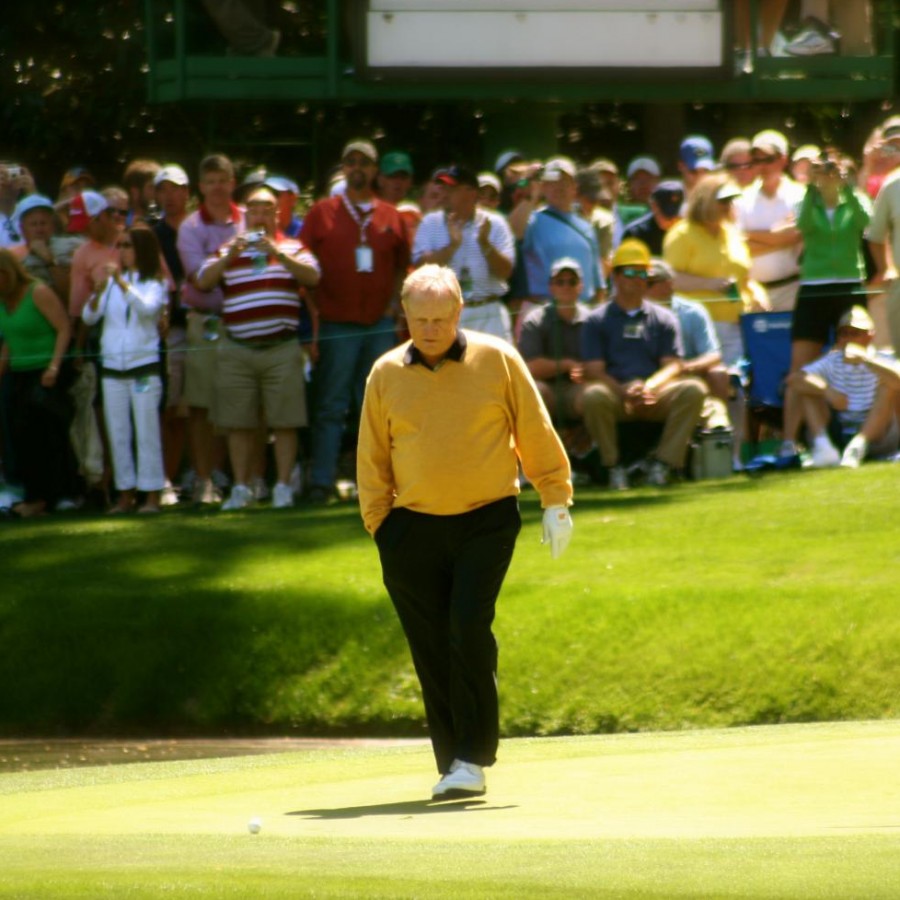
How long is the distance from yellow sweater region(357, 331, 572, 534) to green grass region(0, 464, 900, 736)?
3653 mm

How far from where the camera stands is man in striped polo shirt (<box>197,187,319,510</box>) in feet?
46.3

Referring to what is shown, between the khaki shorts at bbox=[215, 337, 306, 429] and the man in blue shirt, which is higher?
the man in blue shirt

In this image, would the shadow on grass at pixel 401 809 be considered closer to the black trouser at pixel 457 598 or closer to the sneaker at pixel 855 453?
the black trouser at pixel 457 598

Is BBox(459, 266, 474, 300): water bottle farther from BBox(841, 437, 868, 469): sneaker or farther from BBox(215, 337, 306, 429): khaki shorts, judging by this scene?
BBox(841, 437, 868, 469): sneaker

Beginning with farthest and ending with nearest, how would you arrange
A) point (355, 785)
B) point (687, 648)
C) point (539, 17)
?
point (539, 17), point (687, 648), point (355, 785)

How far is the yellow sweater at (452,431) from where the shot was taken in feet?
24.3

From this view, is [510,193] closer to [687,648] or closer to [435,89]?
[435,89]

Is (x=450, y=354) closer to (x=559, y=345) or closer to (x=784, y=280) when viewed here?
(x=559, y=345)

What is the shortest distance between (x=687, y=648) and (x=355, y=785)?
340cm

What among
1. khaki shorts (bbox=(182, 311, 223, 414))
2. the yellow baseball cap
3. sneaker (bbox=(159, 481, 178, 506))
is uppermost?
the yellow baseball cap

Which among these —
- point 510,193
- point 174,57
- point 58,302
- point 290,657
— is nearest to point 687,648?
point 290,657

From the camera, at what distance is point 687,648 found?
11.1m

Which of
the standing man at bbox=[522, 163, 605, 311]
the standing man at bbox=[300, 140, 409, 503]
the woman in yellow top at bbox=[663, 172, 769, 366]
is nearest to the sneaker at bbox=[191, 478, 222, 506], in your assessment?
the standing man at bbox=[300, 140, 409, 503]

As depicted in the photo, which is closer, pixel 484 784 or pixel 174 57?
pixel 484 784
